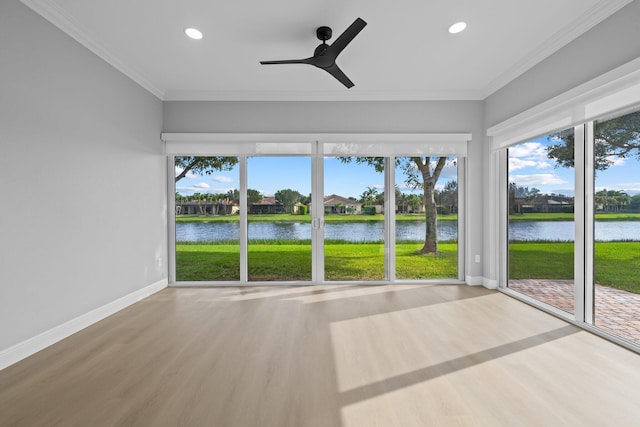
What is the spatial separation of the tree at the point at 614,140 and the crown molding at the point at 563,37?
32.8 inches

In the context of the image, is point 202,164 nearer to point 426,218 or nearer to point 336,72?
point 336,72

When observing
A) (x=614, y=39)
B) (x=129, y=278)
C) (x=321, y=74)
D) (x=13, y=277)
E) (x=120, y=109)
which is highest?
(x=321, y=74)

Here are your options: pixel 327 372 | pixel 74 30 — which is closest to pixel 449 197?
pixel 327 372

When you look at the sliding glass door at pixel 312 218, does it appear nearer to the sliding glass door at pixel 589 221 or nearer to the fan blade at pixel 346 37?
the sliding glass door at pixel 589 221

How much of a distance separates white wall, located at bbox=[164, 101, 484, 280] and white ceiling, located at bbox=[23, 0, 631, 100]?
22 centimetres

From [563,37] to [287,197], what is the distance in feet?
11.5

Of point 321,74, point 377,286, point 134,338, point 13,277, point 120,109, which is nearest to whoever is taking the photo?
point 13,277

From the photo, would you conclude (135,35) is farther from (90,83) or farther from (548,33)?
(548,33)

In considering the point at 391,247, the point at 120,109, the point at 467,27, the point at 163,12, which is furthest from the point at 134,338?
the point at 467,27

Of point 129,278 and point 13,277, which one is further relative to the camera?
point 129,278

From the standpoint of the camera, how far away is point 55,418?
1.61 m

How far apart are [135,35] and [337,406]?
3537 millimetres

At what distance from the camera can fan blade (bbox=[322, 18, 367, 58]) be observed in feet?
7.00

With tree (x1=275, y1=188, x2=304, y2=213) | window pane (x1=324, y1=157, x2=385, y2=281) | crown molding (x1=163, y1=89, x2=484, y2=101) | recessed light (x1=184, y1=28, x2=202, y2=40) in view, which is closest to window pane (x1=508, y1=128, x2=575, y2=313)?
crown molding (x1=163, y1=89, x2=484, y2=101)
